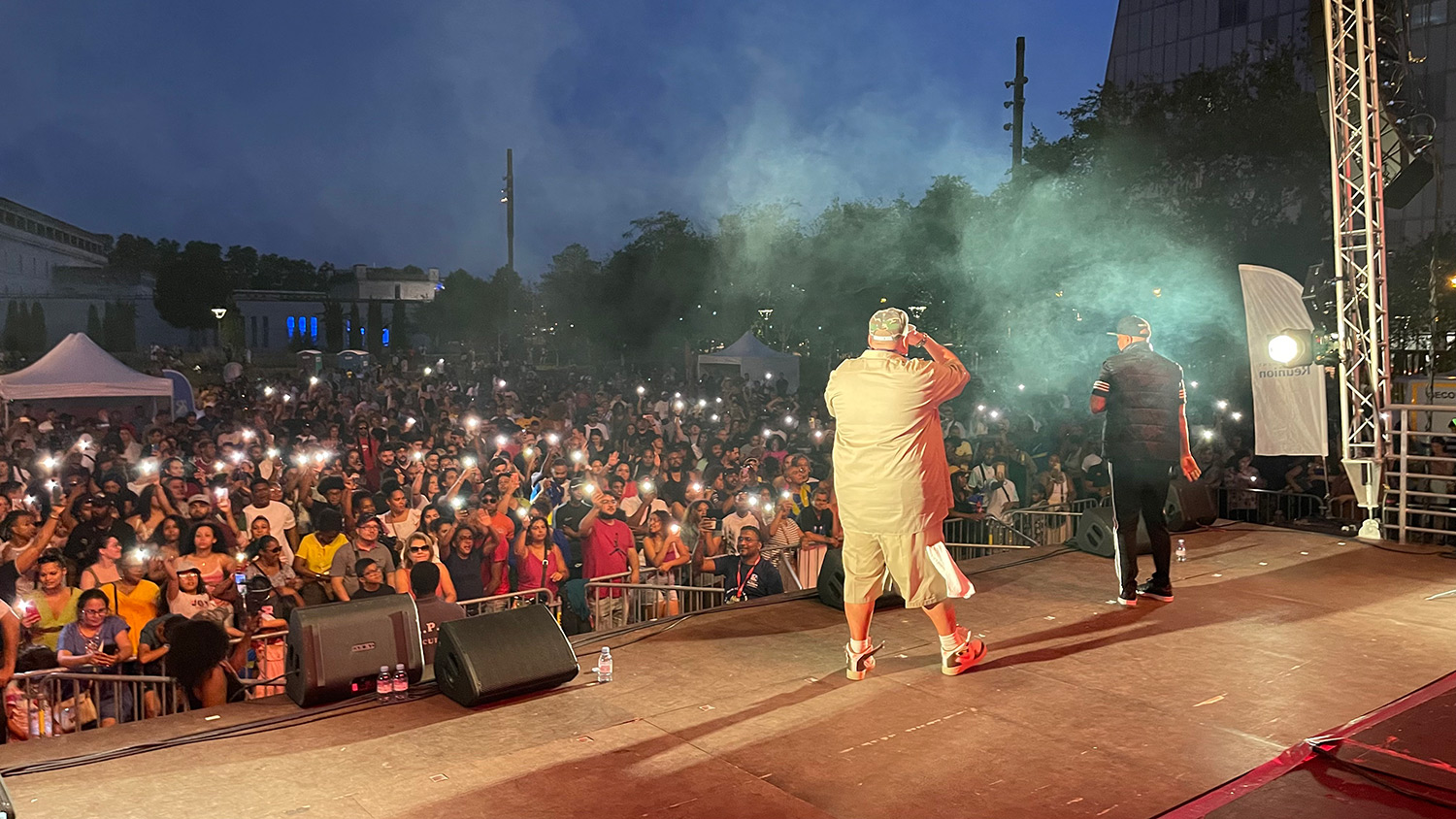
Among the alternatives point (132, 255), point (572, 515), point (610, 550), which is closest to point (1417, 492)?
point (610, 550)

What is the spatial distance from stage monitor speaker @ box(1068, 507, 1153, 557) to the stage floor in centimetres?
151

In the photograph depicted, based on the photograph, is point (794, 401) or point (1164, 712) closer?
point (1164, 712)

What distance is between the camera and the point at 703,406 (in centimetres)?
1969

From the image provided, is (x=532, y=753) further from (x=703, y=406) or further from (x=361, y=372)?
(x=361, y=372)

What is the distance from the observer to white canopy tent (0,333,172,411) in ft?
45.0

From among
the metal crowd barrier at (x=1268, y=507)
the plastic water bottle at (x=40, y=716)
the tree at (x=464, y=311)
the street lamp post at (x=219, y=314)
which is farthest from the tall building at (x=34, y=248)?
the metal crowd barrier at (x=1268, y=507)

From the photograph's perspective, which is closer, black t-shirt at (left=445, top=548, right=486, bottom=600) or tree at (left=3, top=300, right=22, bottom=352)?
black t-shirt at (left=445, top=548, right=486, bottom=600)

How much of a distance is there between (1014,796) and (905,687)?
1138mm

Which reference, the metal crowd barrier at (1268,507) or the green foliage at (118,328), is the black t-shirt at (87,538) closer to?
the metal crowd barrier at (1268,507)

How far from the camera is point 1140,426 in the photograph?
5754mm

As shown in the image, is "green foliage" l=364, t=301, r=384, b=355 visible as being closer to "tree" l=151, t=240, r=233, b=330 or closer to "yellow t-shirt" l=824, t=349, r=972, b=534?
"tree" l=151, t=240, r=233, b=330

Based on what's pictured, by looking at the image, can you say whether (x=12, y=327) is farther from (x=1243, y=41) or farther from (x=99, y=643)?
(x=1243, y=41)

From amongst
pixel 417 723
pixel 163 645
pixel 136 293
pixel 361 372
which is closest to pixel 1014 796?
pixel 417 723

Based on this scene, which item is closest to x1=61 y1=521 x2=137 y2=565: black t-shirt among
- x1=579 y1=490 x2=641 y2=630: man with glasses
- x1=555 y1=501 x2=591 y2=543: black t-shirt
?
x1=555 y1=501 x2=591 y2=543: black t-shirt
